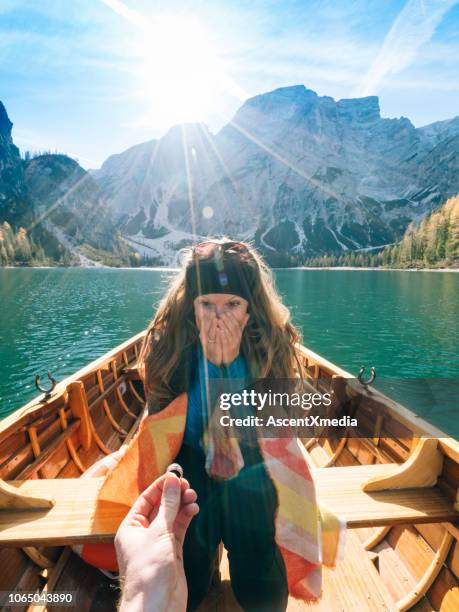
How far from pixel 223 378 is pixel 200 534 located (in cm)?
110

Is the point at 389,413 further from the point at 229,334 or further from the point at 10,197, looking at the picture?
the point at 10,197

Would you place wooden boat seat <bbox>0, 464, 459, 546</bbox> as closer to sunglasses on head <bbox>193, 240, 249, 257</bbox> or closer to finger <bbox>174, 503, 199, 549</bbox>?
finger <bbox>174, 503, 199, 549</bbox>

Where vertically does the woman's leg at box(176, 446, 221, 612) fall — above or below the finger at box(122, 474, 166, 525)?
below

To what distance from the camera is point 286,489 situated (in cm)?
227

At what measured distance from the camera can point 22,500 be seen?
2955 mm

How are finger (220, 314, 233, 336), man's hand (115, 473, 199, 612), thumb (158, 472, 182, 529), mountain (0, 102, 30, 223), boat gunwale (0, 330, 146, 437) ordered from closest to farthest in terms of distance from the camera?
man's hand (115, 473, 199, 612) < thumb (158, 472, 182, 529) < finger (220, 314, 233, 336) < boat gunwale (0, 330, 146, 437) < mountain (0, 102, 30, 223)

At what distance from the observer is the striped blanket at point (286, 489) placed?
7.38 ft

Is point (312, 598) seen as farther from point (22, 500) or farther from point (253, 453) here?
point (22, 500)

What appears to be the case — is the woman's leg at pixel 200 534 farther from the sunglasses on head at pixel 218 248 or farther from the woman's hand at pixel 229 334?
the sunglasses on head at pixel 218 248

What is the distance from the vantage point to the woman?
2.29m

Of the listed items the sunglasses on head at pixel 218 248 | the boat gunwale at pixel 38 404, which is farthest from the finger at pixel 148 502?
the boat gunwale at pixel 38 404

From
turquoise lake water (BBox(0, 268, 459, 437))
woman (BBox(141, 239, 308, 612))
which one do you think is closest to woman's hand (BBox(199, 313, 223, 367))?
woman (BBox(141, 239, 308, 612))

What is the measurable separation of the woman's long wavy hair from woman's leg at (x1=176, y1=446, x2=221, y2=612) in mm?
589

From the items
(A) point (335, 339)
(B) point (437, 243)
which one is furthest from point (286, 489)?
(B) point (437, 243)
